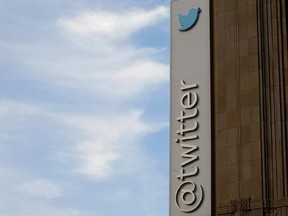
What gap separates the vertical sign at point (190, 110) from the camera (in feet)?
173

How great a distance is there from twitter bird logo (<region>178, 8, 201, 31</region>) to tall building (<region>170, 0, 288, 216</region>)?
263 mm

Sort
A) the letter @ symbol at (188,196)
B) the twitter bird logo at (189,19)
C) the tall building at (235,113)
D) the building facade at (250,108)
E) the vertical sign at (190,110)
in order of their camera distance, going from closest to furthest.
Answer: the building facade at (250,108) < the tall building at (235,113) < the letter @ symbol at (188,196) < the vertical sign at (190,110) < the twitter bird logo at (189,19)

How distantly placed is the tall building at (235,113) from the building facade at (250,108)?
0.06 m

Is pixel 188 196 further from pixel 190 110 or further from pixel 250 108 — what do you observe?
pixel 250 108

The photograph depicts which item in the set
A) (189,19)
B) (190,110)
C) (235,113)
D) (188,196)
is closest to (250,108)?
(235,113)

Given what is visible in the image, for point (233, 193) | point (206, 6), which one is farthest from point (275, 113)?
point (206, 6)

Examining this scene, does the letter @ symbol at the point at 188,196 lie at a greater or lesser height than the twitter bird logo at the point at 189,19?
lesser

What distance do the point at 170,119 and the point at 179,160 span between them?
277cm

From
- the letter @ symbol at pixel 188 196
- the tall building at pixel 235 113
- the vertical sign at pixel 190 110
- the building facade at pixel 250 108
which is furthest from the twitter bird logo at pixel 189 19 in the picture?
the letter @ symbol at pixel 188 196

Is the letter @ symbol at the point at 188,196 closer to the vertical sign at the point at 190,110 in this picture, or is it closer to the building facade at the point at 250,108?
the vertical sign at the point at 190,110

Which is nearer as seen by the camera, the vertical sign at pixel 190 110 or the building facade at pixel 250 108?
the building facade at pixel 250 108

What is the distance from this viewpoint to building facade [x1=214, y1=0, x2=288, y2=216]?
163ft

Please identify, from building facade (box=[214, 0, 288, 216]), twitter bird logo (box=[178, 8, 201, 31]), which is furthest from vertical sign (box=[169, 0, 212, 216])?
building facade (box=[214, 0, 288, 216])

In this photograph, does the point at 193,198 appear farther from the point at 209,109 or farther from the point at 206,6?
the point at 206,6
